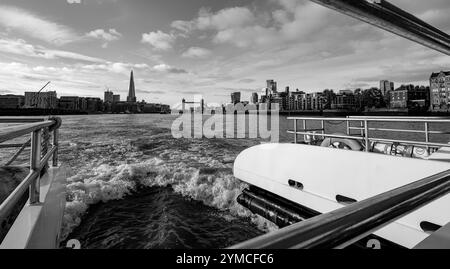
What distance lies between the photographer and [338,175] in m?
4.75

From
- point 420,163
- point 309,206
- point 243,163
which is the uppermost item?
point 420,163

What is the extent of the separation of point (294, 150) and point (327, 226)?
5.53 m

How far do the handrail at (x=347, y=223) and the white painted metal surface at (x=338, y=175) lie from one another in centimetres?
350

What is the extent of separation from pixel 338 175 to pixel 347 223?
4.59m

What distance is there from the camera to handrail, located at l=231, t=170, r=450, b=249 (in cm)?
48

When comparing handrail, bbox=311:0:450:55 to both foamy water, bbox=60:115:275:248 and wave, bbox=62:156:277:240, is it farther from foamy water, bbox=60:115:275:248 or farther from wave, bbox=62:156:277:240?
wave, bbox=62:156:277:240

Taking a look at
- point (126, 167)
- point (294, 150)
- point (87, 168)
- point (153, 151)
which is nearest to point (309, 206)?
point (294, 150)

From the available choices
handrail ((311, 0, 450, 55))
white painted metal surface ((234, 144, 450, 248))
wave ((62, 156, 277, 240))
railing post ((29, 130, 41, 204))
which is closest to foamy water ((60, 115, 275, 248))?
wave ((62, 156, 277, 240))

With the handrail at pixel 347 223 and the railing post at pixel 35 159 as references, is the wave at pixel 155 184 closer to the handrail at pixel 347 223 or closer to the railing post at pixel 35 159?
the railing post at pixel 35 159
